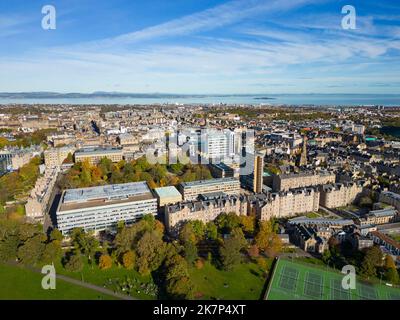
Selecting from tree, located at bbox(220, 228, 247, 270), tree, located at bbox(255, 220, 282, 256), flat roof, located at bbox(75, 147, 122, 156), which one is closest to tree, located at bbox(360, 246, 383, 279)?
tree, located at bbox(255, 220, 282, 256)

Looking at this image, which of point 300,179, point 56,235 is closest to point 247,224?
point 300,179

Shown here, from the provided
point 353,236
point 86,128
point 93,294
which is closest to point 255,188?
point 353,236

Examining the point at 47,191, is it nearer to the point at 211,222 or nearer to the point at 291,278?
the point at 211,222

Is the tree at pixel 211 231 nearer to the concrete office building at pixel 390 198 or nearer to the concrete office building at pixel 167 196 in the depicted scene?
the concrete office building at pixel 167 196

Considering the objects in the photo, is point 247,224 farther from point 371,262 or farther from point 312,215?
point 371,262

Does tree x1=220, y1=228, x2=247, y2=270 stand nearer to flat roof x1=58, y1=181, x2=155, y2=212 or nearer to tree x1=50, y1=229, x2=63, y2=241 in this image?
flat roof x1=58, y1=181, x2=155, y2=212

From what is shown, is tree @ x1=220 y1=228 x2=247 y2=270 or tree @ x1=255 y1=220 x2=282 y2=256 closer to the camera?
tree @ x1=220 y1=228 x2=247 y2=270
